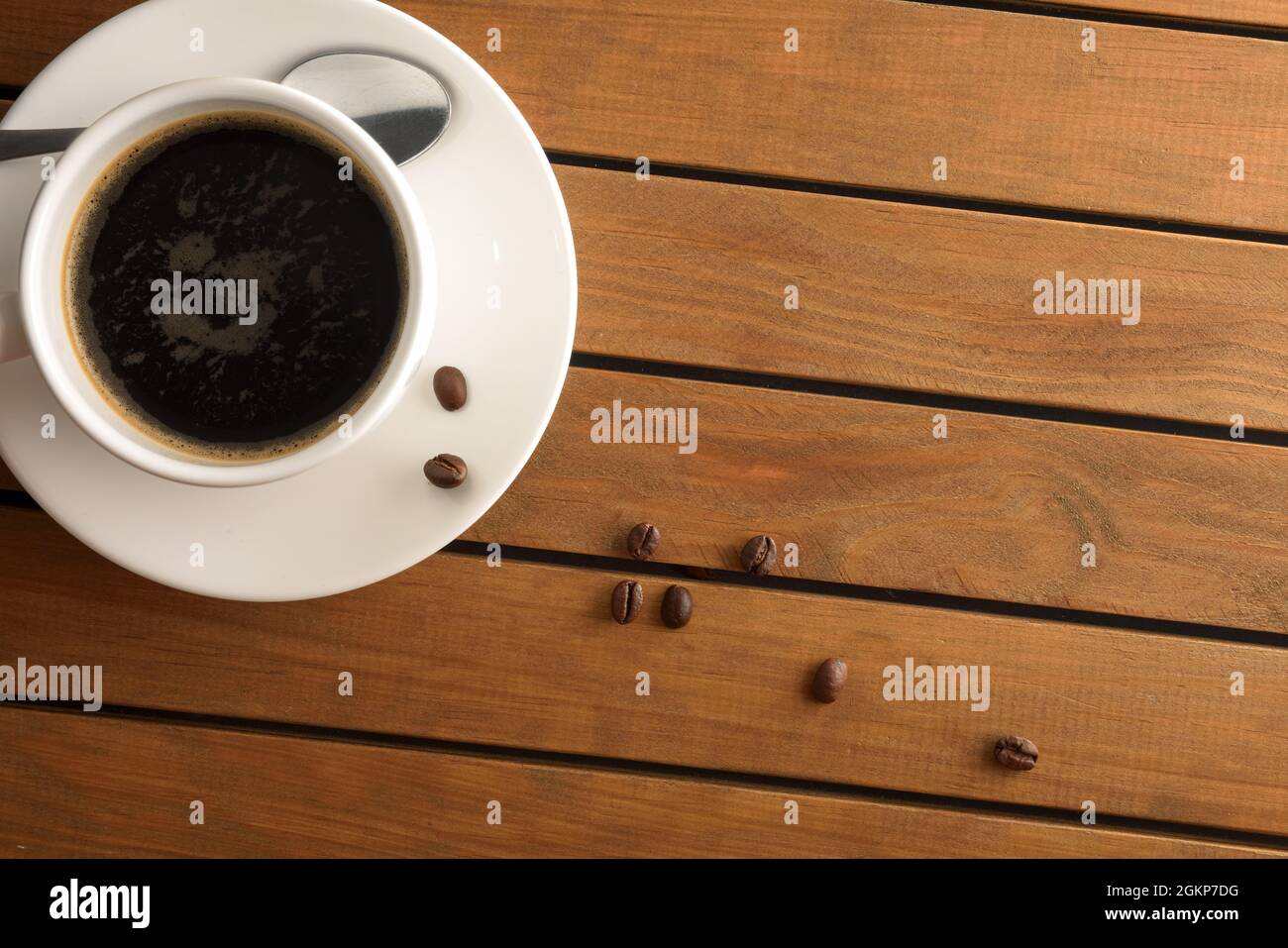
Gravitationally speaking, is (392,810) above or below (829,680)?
below

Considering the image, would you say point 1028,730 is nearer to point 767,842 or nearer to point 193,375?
point 767,842

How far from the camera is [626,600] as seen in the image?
1017 mm

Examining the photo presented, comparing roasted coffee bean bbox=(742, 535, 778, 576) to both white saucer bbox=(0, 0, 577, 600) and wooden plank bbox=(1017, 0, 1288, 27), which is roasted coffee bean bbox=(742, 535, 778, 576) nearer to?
white saucer bbox=(0, 0, 577, 600)

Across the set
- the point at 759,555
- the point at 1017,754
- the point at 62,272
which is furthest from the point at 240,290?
the point at 1017,754

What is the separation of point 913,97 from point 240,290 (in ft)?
2.28

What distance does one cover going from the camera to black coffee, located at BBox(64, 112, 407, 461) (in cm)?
81

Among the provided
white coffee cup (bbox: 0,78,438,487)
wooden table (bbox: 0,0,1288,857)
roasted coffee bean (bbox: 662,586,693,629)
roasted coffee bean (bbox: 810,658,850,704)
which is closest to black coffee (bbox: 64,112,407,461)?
white coffee cup (bbox: 0,78,438,487)

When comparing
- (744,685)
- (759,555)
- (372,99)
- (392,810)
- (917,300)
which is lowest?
(392,810)

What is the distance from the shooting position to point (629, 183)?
1029 millimetres

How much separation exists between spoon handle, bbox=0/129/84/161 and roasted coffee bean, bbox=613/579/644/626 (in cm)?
63

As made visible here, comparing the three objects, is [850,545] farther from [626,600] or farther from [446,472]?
[446,472]

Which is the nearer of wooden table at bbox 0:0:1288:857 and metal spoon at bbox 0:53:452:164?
metal spoon at bbox 0:53:452:164

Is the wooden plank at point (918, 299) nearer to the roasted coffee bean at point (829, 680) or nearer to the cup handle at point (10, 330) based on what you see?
the roasted coffee bean at point (829, 680)
